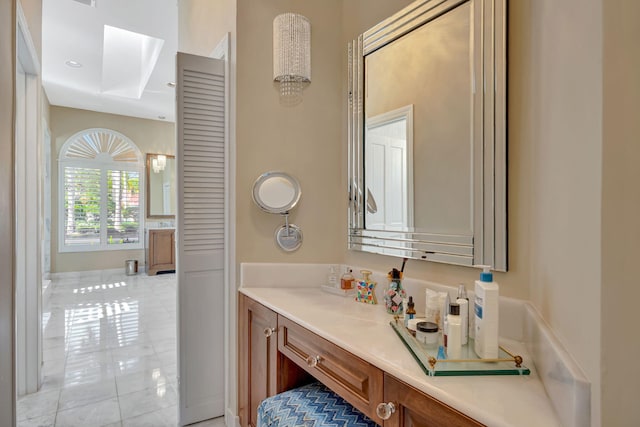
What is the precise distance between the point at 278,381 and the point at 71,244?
249 inches

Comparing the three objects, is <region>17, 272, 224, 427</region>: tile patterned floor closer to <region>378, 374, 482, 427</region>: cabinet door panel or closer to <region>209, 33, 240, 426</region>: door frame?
<region>209, 33, 240, 426</region>: door frame

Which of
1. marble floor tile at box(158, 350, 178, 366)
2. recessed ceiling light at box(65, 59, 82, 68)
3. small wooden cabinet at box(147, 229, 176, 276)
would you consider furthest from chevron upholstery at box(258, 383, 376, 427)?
small wooden cabinet at box(147, 229, 176, 276)

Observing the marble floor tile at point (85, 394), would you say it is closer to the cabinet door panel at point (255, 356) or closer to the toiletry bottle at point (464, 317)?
the cabinet door panel at point (255, 356)

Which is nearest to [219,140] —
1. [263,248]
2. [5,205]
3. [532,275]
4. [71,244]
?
[263,248]

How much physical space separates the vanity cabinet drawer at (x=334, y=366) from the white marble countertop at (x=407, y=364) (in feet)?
0.10

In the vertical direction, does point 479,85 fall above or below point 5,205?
above

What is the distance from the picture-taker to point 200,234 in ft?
6.41

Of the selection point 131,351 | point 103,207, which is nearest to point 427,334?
point 131,351

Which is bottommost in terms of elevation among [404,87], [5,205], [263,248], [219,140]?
[263,248]

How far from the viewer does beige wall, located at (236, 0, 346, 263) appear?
186 cm

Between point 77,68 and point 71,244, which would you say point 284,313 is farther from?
point 71,244

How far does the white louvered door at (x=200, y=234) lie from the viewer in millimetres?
1897

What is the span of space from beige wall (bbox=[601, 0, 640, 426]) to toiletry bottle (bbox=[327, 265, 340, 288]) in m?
1.34

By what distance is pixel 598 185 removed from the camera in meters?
0.58
